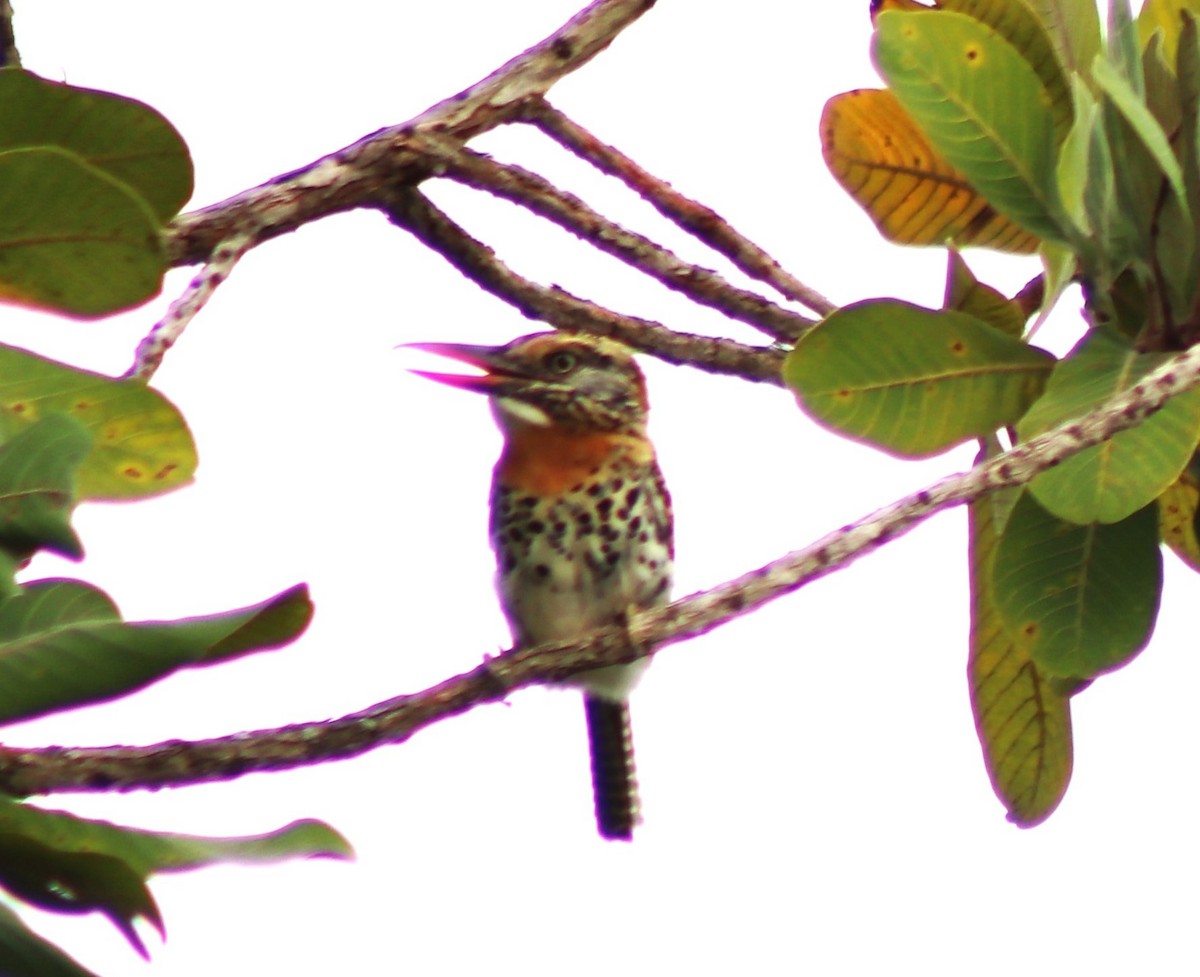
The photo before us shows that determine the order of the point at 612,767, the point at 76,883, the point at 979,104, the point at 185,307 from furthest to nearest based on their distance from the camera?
the point at 612,767 → the point at 979,104 → the point at 185,307 → the point at 76,883

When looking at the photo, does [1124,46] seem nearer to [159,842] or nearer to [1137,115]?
[1137,115]

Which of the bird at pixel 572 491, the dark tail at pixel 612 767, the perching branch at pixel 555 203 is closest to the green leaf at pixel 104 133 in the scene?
the perching branch at pixel 555 203

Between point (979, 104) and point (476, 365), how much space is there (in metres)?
1.27

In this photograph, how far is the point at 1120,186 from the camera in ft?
8.39

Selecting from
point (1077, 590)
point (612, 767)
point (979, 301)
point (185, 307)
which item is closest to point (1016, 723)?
point (1077, 590)

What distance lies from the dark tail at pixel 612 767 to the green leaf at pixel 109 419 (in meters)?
1.77

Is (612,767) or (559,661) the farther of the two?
(612,767)

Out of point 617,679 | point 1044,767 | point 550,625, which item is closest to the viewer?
point 1044,767

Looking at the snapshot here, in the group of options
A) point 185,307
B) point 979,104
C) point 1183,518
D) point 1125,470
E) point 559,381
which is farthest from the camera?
point 559,381

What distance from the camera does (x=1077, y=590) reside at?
8.45 feet

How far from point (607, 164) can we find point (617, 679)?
1122mm

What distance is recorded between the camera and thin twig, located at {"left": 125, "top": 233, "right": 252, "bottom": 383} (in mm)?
2320

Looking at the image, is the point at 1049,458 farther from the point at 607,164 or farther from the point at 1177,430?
the point at 607,164

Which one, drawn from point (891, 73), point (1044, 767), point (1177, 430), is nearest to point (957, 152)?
point (891, 73)
